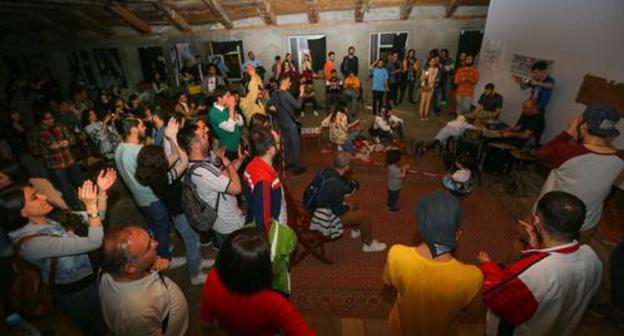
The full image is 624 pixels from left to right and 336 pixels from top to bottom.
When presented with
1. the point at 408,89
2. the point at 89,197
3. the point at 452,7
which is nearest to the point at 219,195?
the point at 89,197

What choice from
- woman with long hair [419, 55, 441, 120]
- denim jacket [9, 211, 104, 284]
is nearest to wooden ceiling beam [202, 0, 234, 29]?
woman with long hair [419, 55, 441, 120]

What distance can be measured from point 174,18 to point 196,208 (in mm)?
9561

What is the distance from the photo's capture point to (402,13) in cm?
1105

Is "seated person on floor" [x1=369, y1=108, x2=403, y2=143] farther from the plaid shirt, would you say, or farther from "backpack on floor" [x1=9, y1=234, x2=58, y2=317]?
"backpack on floor" [x1=9, y1=234, x2=58, y2=317]

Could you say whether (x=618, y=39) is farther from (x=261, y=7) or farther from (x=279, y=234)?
(x=261, y=7)

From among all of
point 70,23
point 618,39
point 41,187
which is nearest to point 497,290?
point 41,187

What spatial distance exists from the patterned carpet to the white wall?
2.30 meters

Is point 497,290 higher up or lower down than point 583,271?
lower down

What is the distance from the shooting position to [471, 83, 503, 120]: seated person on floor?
23.5 feet

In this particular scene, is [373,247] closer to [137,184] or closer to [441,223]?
[441,223]

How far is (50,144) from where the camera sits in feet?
16.5

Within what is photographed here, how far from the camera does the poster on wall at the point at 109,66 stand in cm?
1245

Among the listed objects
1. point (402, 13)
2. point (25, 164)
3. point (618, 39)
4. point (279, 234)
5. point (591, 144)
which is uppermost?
point (402, 13)

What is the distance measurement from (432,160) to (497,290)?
5563 mm
